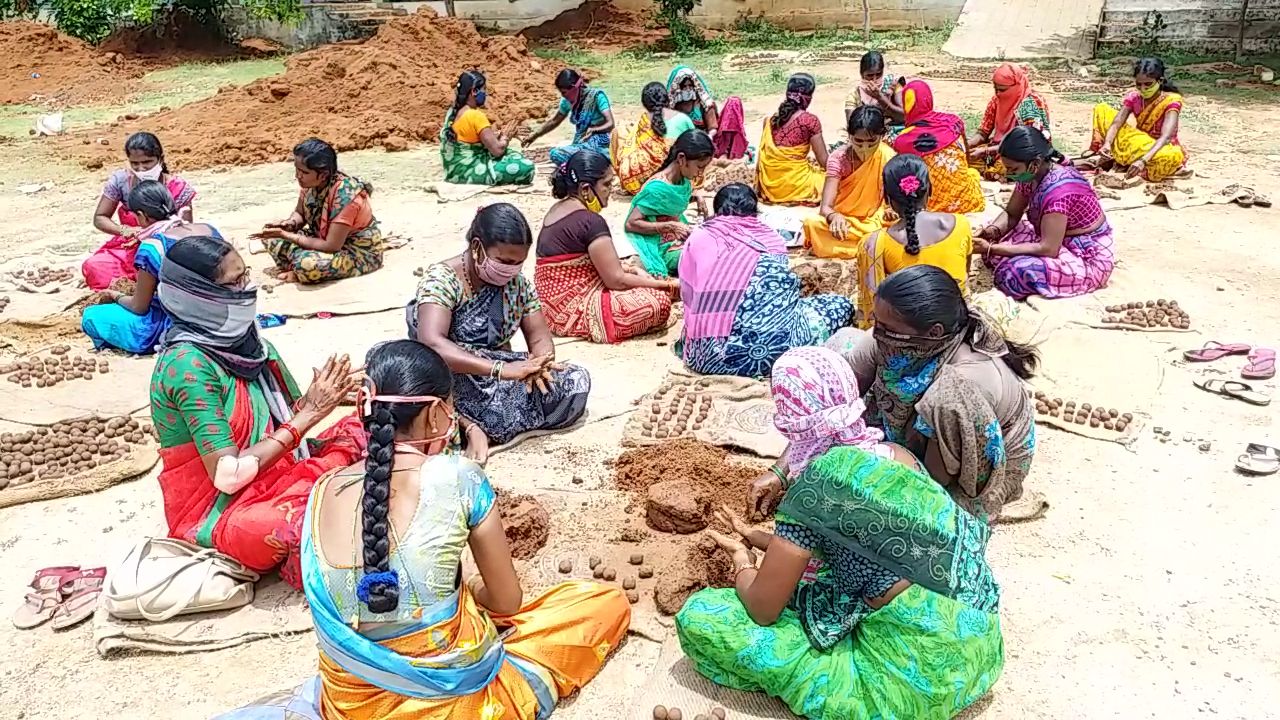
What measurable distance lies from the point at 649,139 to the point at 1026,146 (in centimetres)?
399

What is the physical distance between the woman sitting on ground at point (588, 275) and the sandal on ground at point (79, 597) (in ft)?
10.2

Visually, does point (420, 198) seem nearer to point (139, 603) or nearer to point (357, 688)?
point (139, 603)

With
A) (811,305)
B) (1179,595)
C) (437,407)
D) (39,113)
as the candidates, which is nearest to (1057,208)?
(811,305)

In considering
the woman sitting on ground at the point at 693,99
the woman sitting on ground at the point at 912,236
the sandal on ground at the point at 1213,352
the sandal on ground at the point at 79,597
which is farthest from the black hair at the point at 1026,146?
the sandal on ground at the point at 79,597

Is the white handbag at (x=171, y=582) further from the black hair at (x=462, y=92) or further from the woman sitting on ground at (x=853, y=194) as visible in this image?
the black hair at (x=462, y=92)

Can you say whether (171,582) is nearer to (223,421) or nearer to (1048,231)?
(223,421)

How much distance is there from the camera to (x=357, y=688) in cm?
279

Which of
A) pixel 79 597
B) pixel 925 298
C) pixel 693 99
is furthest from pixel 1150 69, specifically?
pixel 79 597

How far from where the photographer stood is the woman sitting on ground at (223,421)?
374cm

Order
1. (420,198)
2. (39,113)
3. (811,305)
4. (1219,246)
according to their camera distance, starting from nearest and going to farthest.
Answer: (811,305), (1219,246), (420,198), (39,113)

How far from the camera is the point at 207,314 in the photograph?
3.87m

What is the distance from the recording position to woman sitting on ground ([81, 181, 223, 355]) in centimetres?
600

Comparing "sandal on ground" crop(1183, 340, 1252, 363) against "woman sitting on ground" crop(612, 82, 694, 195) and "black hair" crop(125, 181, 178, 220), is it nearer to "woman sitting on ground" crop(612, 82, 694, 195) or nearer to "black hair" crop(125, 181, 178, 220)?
"woman sitting on ground" crop(612, 82, 694, 195)

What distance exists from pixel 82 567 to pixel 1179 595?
15.4 feet
